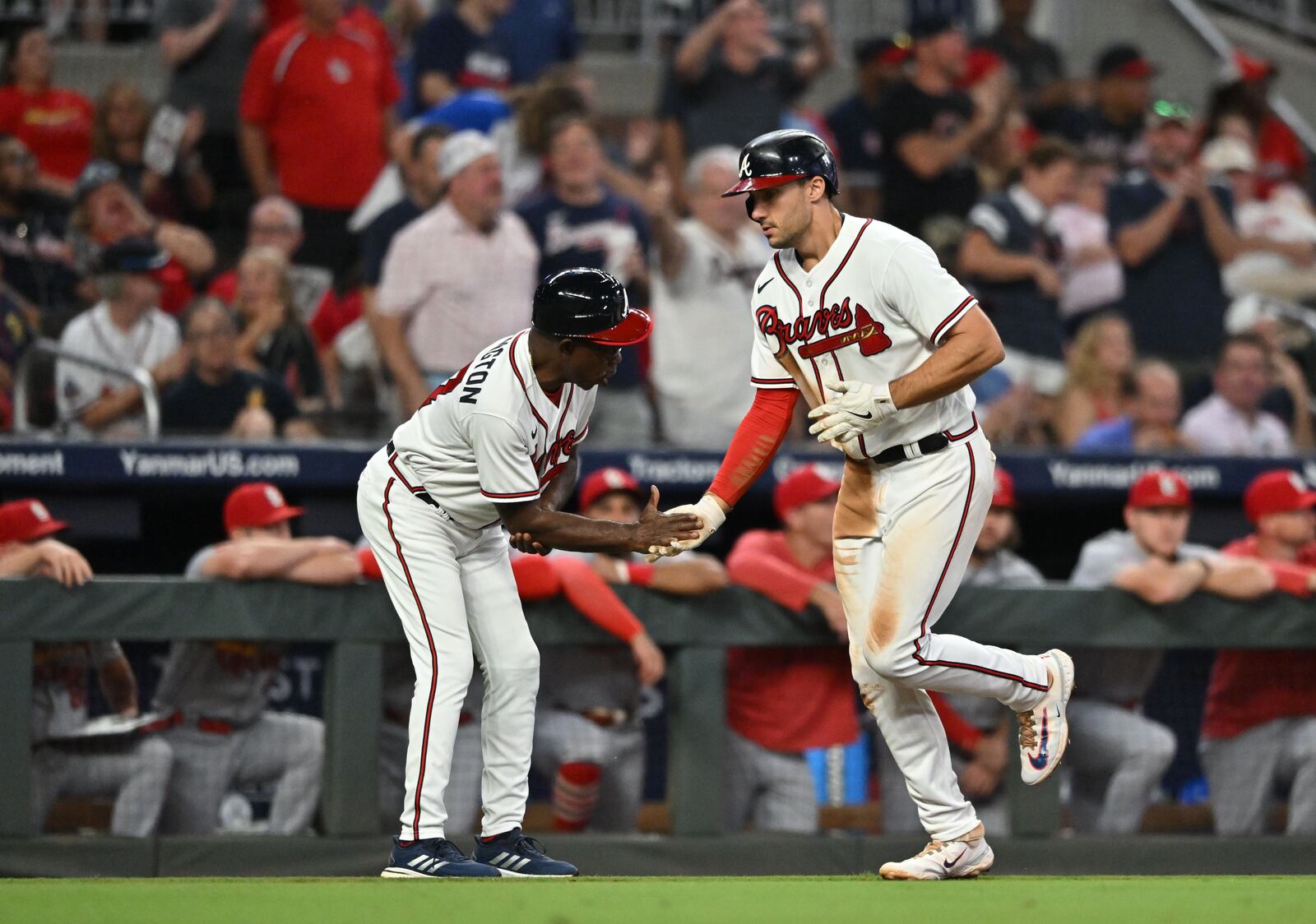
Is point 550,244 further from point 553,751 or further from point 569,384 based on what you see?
point 569,384

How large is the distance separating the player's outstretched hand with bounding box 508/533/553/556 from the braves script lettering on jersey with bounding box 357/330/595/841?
141mm

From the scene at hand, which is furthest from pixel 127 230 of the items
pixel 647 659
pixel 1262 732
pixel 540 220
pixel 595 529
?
pixel 1262 732

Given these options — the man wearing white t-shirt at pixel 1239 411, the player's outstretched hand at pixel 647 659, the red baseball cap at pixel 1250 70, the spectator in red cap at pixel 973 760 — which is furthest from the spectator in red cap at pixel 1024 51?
the player's outstretched hand at pixel 647 659

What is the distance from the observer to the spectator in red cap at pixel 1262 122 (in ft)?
37.0

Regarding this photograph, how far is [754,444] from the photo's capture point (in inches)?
192

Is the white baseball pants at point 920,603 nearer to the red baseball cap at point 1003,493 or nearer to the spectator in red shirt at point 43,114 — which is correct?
the red baseball cap at point 1003,493

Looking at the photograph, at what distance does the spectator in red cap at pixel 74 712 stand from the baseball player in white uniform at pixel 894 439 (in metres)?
2.40

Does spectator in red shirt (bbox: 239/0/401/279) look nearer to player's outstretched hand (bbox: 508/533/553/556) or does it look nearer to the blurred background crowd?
the blurred background crowd

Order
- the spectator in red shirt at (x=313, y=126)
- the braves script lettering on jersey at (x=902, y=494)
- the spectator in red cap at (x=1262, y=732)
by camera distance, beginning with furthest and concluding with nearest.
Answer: the spectator in red shirt at (x=313, y=126) < the spectator in red cap at (x=1262, y=732) < the braves script lettering on jersey at (x=902, y=494)

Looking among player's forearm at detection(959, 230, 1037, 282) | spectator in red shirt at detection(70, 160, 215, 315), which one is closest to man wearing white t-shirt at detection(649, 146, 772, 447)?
player's forearm at detection(959, 230, 1037, 282)

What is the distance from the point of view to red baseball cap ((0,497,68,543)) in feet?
19.9

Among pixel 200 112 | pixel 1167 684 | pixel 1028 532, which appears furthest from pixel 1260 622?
pixel 200 112

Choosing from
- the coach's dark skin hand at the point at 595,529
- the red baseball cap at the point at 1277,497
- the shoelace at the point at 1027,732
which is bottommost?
the shoelace at the point at 1027,732

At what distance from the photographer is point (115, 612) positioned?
612 cm
